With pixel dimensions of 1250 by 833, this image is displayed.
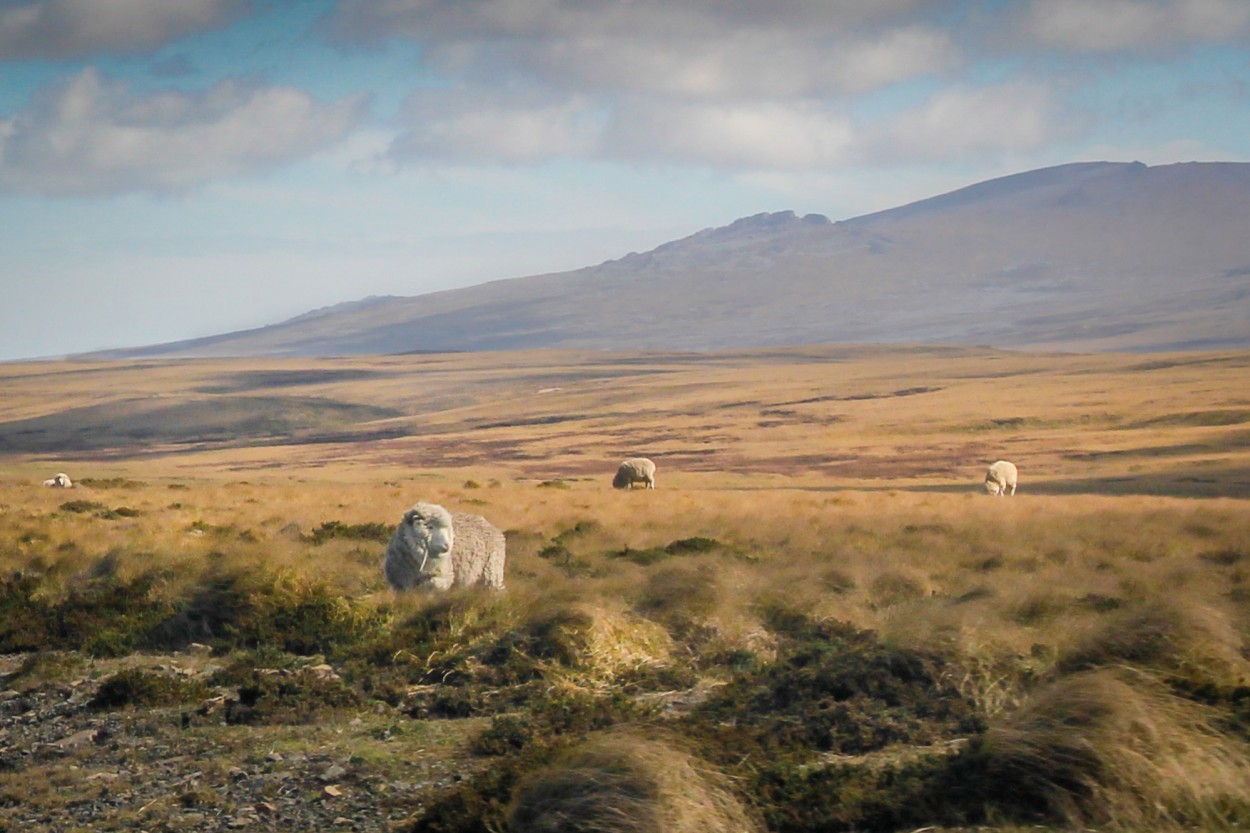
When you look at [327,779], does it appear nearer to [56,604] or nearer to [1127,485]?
→ [56,604]

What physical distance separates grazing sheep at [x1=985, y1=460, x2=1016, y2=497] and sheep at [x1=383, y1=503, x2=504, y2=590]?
27572mm

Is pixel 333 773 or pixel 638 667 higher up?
pixel 333 773

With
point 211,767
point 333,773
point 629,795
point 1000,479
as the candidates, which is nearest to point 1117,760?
point 629,795

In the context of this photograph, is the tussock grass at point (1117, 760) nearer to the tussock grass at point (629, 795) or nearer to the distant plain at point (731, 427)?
the tussock grass at point (629, 795)

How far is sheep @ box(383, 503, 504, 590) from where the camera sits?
15.8 meters

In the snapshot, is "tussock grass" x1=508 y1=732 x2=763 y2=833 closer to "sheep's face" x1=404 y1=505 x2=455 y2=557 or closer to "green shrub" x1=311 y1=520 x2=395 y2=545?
"sheep's face" x1=404 y1=505 x2=455 y2=557

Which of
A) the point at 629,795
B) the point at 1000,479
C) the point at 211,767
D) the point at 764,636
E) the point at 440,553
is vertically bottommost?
the point at 1000,479

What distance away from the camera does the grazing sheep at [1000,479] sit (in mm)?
40963

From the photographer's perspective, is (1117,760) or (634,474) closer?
(1117,760)

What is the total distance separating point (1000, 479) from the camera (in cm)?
4144

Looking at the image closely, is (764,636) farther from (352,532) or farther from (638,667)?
(352,532)

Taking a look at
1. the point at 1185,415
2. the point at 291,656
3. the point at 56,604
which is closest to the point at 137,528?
the point at 56,604

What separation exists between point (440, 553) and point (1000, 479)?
29.5m

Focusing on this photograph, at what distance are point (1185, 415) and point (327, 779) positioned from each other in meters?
79.3
